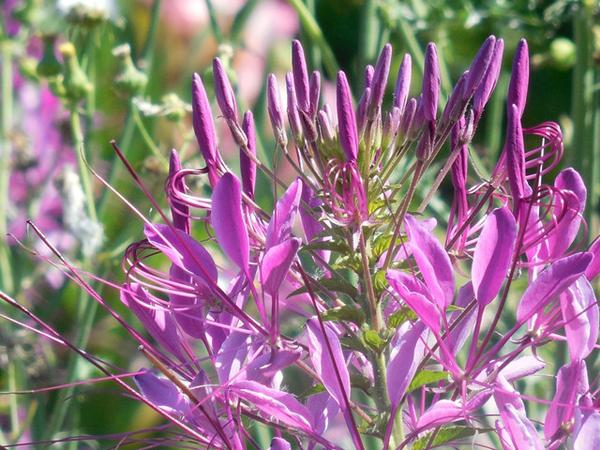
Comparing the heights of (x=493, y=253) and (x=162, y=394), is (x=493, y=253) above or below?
above

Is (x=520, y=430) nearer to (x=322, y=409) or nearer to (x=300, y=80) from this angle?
(x=322, y=409)

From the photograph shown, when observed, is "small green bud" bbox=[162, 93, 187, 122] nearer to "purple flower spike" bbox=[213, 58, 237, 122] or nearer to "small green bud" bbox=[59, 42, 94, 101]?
"small green bud" bbox=[59, 42, 94, 101]

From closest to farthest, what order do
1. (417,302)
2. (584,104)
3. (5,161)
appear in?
(417,302)
(584,104)
(5,161)

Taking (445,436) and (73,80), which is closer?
(445,436)

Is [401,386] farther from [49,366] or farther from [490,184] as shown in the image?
[49,366]

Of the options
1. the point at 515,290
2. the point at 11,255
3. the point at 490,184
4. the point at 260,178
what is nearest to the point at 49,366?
the point at 11,255

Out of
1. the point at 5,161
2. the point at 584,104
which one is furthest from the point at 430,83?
the point at 5,161

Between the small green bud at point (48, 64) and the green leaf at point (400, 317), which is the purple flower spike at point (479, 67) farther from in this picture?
the small green bud at point (48, 64)
